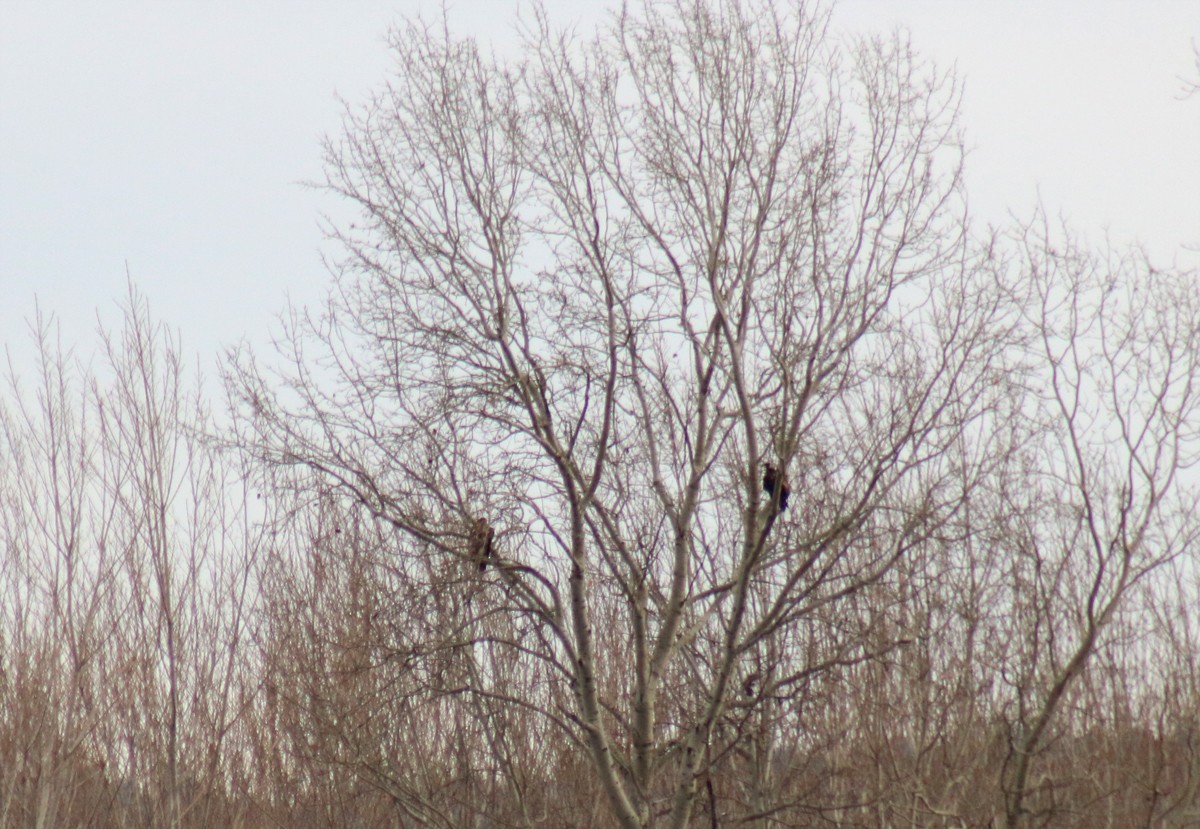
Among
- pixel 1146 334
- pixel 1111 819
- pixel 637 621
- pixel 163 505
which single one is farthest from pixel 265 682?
pixel 1146 334

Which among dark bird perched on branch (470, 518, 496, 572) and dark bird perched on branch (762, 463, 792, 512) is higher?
dark bird perched on branch (762, 463, 792, 512)

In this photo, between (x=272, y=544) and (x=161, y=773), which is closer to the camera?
(x=161, y=773)

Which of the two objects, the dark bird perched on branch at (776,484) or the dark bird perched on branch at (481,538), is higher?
the dark bird perched on branch at (776,484)

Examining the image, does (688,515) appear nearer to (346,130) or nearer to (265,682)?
(346,130)

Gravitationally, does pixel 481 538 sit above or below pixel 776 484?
below

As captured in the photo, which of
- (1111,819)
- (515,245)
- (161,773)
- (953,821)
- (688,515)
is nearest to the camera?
(688,515)

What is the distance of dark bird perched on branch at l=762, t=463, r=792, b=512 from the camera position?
8.70 m

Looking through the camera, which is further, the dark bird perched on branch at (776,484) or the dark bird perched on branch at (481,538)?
the dark bird perched on branch at (481,538)

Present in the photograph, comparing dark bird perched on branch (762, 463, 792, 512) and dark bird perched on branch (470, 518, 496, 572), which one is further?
dark bird perched on branch (470, 518, 496, 572)

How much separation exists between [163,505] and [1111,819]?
11339 mm

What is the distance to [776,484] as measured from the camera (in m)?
8.71

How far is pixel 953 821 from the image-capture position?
12.5 m

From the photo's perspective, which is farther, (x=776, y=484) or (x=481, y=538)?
(x=481, y=538)

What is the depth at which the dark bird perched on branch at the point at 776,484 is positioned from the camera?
8.70m
